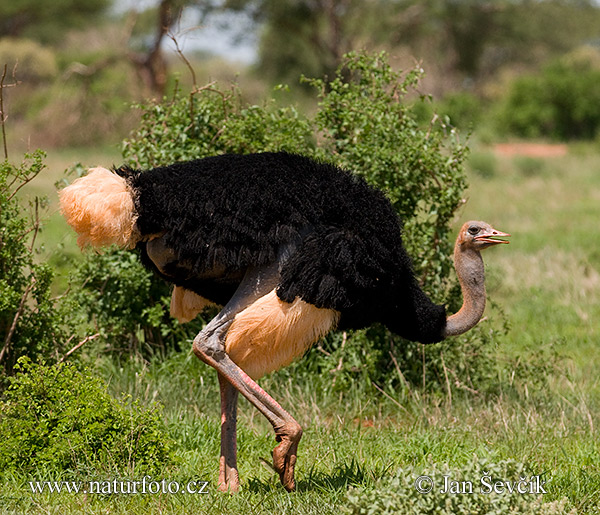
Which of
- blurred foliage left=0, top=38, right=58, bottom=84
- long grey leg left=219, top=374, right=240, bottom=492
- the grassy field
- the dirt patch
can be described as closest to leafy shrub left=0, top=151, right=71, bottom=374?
the grassy field

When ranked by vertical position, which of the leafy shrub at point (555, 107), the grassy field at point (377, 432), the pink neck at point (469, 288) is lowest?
the leafy shrub at point (555, 107)

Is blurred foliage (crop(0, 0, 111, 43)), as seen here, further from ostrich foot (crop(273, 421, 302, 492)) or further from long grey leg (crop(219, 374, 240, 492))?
ostrich foot (crop(273, 421, 302, 492))

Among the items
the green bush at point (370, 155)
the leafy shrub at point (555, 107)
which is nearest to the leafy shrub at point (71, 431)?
the green bush at point (370, 155)

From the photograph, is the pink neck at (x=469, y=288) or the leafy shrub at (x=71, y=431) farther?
the pink neck at (x=469, y=288)

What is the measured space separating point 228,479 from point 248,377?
492 mm

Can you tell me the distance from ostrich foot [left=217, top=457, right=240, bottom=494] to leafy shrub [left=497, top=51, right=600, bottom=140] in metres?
22.7

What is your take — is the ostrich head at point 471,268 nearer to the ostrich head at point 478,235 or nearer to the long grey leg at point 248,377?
the ostrich head at point 478,235

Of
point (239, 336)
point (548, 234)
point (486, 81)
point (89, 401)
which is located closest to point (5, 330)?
point (89, 401)

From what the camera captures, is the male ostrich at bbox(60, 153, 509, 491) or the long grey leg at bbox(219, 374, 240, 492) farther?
the long grey leg at bbox(219, 374, 240, 492)

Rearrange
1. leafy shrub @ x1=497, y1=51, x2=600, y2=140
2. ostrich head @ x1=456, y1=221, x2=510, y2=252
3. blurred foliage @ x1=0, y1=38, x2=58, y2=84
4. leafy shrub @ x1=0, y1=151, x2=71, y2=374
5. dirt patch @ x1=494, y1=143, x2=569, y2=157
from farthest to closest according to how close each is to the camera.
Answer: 1. blurred foliage @ x1=0, y1=38, x2=58, y2=84
2. leafy shrub @ x1=497, y1=51, x2=600, y2=140
3. dirt patch @ x1=494, y1=143, x2=569, y2=157
4. leafy shrub @ x1=0, y1=151, x2=71, y2=374
5. ostrich head @ x1=456, y1=221, x2=510, y2=252

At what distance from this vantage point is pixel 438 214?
18.2 feet

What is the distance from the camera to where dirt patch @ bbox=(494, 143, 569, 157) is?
20828 millimetres

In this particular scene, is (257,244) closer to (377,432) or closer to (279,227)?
(279,227)

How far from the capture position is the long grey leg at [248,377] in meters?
3.71
